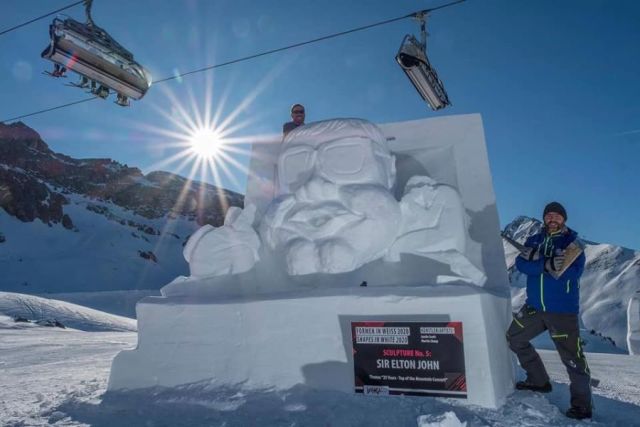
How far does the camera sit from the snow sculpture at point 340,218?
8.08ft

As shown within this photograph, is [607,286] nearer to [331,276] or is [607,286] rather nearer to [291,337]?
[331,276]

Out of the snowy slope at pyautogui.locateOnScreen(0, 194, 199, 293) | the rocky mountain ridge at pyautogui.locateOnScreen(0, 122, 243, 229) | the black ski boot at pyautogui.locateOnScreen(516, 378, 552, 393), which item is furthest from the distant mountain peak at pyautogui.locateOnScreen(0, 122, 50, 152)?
the black ski boot at pyautogui.locateOnScreen(516, 378, 552, 393)

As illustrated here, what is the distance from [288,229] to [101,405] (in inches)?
51.5

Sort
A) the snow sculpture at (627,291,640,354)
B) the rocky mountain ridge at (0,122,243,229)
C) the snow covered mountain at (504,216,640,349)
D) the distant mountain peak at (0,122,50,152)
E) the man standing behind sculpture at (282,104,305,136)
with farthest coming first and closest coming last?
the distant mountain peak at (0,122,50,152) → the rocky mountain ridge at (0,122,243,229) → the snow covered mountain at (504,216,640,349) → the snow sculpture at (627,291,640,354) → the man standing behind sculpture at (282,104,305,136)

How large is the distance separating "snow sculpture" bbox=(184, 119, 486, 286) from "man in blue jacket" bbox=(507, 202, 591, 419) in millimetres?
336

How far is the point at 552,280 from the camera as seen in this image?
2.08 m

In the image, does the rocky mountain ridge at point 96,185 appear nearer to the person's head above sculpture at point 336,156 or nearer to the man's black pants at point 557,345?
the person's head above sculpture at point 336,156

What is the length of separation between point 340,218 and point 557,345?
49.1 inches

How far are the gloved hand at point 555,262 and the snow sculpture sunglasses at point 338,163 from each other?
104 centimetres

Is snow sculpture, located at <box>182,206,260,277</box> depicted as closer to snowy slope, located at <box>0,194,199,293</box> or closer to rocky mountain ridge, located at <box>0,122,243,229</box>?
snowy slope, located at <box>0,194,199,293</box>

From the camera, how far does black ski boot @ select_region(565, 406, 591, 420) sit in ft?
6.18

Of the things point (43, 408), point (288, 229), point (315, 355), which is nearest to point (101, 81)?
point (288, 229)

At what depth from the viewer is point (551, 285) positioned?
6.83 ft

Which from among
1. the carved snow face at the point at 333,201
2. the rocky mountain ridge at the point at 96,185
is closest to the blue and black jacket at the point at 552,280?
the carved snow face at the point at 333,201
